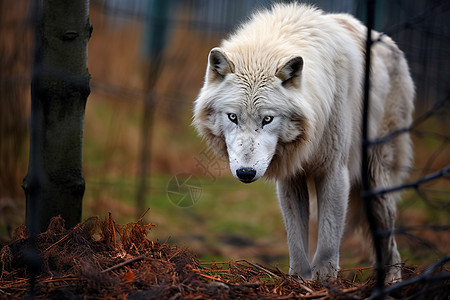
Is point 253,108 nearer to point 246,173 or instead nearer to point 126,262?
point 246,173

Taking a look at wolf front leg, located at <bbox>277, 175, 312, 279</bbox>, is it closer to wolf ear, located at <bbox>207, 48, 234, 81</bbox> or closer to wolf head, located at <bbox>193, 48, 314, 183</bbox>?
wolf head, located at <bbox>193, 48, 314, 183</bbox>

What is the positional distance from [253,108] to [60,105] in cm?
127

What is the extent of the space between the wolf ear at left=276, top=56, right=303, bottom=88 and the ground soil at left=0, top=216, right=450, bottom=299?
4.30 feet

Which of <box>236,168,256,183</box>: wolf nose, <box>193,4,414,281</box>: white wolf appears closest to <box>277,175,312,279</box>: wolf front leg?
<box>193,4,414,281</box>: white wolf

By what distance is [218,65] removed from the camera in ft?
11.7

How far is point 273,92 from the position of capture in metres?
3.43

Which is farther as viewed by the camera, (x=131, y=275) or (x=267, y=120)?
(x=267, y=120)

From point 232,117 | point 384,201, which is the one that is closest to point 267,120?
point 232,117

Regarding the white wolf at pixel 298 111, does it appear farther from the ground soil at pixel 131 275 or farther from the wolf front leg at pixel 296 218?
the ground soil at pixel 131 275

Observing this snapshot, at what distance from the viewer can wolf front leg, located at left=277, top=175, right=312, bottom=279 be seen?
3.99 m

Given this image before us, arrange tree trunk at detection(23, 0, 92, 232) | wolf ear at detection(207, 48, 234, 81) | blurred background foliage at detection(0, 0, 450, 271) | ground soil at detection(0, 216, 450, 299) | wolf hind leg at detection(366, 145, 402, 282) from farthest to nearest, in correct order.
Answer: blurred background foliage at detection(0, 0, 450, 271), wolf hind leg at detection(366, 145, 402, 282), wolf ear at detection(207, 48, 234, 81), tree trunk at detection(23, 0, 92, 232), ground soil at detection(0, 216, 450, 299)

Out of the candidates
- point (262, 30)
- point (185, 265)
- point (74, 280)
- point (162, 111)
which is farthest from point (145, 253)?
point (162, 111)

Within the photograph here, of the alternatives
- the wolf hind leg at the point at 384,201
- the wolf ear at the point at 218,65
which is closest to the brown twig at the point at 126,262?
the wolf ear at the point at 218,65

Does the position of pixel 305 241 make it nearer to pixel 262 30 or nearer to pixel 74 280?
pixel 262 30
